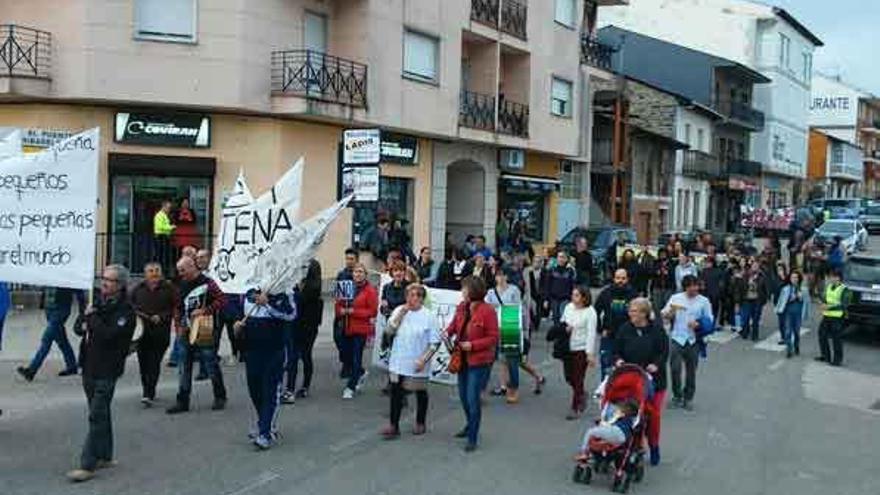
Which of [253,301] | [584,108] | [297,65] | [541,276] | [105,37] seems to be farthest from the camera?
[584,108]

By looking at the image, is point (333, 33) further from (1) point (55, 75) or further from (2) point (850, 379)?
(2) point (850, 379)

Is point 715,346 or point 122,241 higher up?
point 122,241

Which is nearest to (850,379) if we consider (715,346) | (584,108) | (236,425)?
(715,346)

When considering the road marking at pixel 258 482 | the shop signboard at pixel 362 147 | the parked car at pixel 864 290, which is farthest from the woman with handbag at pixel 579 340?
the parked car at pixel 864 290

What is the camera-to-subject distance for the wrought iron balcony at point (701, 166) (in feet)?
177

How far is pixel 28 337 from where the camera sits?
1552cm

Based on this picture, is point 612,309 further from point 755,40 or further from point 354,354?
point 755,40

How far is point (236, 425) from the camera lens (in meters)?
10.4

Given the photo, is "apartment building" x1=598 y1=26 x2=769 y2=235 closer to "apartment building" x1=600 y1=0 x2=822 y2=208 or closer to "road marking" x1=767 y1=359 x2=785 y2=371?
"apartment building" x1=600 y1=0 x2=822 y2=208

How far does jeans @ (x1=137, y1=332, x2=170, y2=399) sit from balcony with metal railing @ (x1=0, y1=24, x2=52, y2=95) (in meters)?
11.5

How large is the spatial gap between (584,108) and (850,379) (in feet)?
72.7

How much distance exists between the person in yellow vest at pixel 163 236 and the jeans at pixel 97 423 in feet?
42.9

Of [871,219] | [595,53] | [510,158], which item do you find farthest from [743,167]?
[510,158]

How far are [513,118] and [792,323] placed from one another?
573 inches
